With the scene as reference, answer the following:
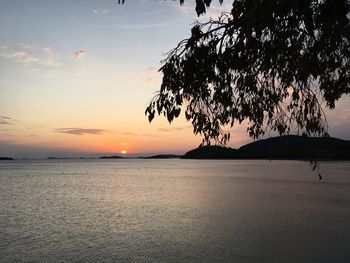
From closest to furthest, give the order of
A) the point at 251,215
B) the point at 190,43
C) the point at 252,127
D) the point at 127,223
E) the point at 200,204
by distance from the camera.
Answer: the point at 190,43
the point at 252,127
the point at 127,223
the point at 251,215
the point at 200,204

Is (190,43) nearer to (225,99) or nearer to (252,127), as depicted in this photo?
(225,99)

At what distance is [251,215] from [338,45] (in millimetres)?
20891

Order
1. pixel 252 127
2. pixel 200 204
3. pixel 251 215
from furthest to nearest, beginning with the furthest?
pixel 200 204, pixel 251 215, pixel 252 127

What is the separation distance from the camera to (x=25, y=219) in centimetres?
2717

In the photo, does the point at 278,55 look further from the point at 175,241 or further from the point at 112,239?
the point at 112,239

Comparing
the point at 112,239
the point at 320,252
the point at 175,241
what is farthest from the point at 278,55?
the point at 112,239

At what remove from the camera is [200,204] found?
3431cm

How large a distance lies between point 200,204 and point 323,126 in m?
28.0

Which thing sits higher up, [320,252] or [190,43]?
[190,43]

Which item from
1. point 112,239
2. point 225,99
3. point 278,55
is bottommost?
point 112,239

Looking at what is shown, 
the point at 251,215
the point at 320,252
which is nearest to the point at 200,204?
the point at 251,215

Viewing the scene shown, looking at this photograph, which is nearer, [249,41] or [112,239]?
[249,41]

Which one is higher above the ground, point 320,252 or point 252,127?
point 252,127

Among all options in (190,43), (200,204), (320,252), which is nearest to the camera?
(190,43)
